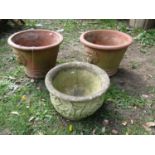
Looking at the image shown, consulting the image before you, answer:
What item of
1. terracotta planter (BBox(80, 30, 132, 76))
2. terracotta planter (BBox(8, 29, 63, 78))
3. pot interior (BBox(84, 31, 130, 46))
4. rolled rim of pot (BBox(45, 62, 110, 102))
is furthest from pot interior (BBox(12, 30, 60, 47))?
rolled rim of pot (BBox(45, 62, 110, 102))

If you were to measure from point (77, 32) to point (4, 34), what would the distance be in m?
1.22

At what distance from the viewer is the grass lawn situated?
2.16 metres

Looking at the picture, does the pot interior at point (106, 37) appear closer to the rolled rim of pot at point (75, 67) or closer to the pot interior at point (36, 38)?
the pot interior at point (36, 38)

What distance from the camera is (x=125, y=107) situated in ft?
7.88

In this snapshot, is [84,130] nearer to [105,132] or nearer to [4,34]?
[105,132]

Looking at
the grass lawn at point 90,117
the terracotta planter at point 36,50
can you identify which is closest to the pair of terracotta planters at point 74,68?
the terracotta planter at point 36,50

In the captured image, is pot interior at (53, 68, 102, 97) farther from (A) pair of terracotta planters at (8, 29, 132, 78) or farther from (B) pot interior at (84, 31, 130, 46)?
(B) pot interior at (84, 31, 130, 46)

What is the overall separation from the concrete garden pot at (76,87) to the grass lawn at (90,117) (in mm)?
166

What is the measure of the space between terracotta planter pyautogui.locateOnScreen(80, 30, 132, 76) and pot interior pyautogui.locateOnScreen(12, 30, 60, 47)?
1.21ft

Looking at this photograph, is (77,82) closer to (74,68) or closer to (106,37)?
(74,68)

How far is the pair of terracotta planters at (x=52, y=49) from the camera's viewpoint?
2.52m

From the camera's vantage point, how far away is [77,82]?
245 centimetres

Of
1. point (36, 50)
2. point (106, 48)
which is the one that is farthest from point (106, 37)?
point (36, 50)

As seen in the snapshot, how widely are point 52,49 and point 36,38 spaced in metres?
0.43
